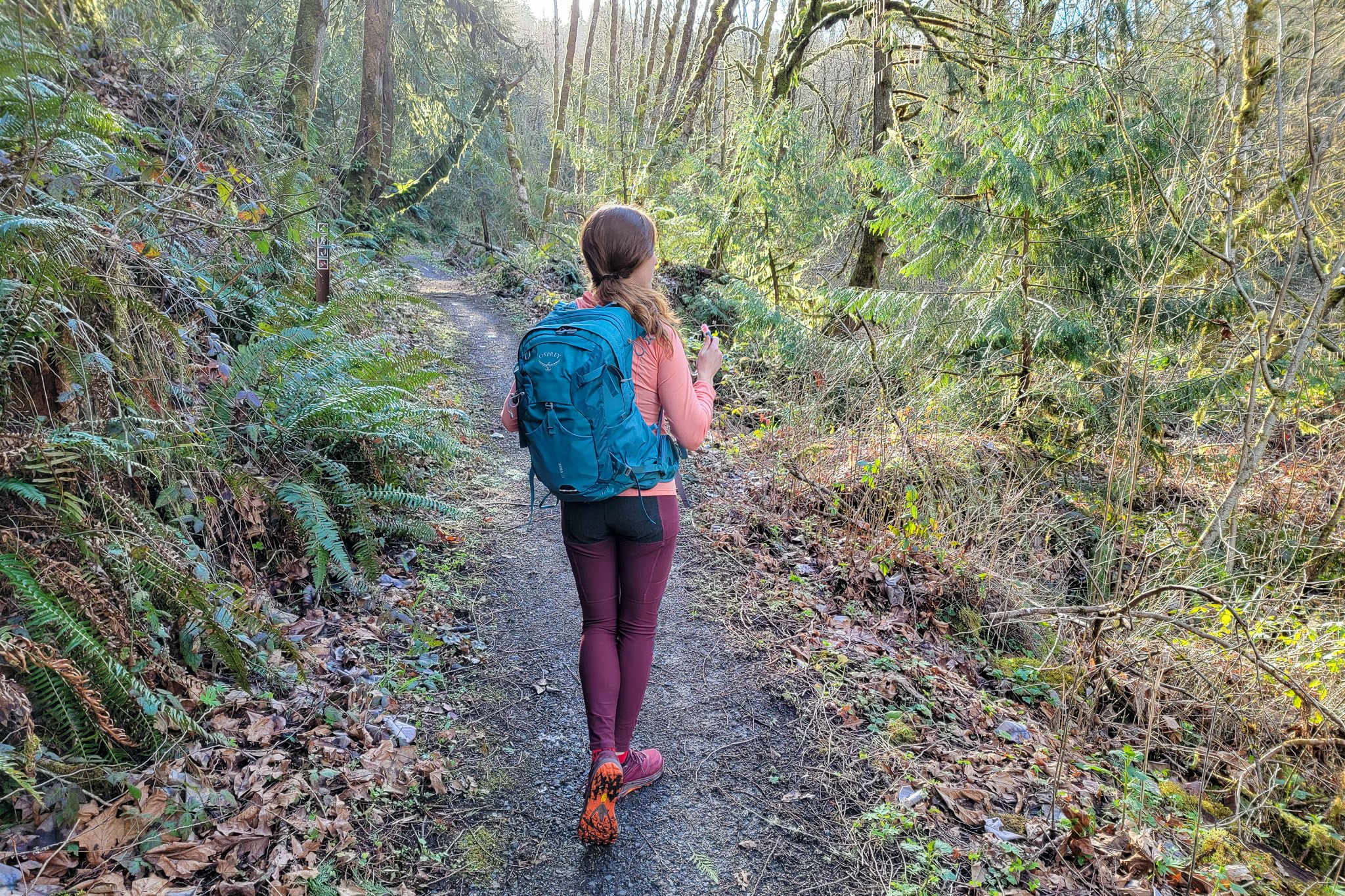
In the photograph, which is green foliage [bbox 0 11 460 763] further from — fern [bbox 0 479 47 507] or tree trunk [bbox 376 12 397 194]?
tree trunk [bbox 376 12 397 194]

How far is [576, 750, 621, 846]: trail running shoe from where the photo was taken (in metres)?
2.56

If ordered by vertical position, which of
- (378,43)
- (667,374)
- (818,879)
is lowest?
(818,879)

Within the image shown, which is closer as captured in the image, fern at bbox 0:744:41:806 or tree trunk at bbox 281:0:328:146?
fern at bbox 0:744:41:806

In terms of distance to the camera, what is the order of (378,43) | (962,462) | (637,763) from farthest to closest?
1. (378,43)
2. (962,462)
3. (637,763)

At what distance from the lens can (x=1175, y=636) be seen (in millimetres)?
4590

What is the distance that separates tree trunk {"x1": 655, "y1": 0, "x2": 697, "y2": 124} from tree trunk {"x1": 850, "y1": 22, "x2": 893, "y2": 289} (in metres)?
5.74

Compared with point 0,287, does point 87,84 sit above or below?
above

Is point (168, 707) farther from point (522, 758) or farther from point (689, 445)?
point (689, 445)

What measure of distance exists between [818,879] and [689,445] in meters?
1.80

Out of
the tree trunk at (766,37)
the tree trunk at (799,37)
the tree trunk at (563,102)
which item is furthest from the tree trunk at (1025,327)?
the tree trunk at (563,102)

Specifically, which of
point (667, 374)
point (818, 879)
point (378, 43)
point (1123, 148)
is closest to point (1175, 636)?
point (818, 879)

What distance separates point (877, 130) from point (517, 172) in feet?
38.7

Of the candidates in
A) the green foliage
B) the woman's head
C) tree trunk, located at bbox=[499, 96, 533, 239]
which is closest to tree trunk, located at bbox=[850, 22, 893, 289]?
the green foliage

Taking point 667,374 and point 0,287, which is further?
point 0,287
